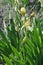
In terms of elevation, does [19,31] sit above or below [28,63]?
above

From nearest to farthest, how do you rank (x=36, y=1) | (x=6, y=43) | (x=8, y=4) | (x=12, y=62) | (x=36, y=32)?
(x=36, y=32), (x=12, y=62), (x=6, y=43), (x=36, y=1), (x=8, y=4)

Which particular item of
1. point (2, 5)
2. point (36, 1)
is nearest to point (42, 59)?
point (36, 1)

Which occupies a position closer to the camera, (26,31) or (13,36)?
(26,31)

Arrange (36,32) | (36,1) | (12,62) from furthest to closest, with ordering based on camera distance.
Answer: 1. (36,1)
2. (12,62)
3. (36,32)

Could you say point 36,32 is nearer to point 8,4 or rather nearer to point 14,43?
point 14,43

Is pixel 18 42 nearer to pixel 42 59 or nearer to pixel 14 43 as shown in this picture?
pixel 14 43

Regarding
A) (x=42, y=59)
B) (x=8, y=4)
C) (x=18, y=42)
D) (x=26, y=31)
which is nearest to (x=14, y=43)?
(x=18, y=42)

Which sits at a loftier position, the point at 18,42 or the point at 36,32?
the point at 36,32

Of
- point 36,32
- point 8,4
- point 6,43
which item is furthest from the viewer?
point 8,4

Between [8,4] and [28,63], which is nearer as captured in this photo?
[28,63]

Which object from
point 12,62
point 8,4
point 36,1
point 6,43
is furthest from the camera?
point 8,4
